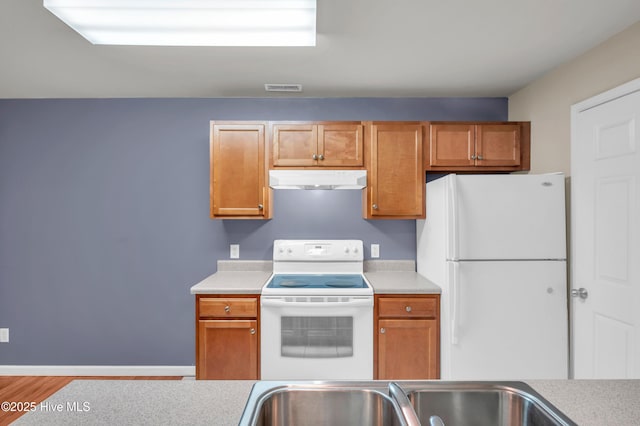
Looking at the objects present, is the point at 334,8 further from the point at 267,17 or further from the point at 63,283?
the point at 63,283

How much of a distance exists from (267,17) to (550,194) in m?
1.98

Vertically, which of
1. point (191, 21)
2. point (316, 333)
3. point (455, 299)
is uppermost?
point (191, 21)

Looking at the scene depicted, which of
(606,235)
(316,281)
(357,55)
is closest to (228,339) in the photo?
(316,281)

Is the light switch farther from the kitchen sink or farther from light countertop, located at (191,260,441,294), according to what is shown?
the kitchen sink

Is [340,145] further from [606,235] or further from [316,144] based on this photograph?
[606,235]

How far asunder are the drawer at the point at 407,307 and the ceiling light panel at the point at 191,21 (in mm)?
1725

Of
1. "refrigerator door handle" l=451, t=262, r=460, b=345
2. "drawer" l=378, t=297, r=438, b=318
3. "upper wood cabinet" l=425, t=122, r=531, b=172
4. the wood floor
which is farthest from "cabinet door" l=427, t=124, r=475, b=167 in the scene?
the wood floor

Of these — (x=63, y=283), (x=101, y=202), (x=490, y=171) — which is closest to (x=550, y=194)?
(x=490, y=171)

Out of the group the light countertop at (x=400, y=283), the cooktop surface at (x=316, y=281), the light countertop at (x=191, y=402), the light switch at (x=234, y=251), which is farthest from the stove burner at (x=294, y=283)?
the light countertop at (x=191, y=402)

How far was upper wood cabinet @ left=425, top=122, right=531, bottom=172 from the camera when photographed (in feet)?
9.09

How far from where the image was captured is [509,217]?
2285 mm

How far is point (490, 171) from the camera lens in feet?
9.65

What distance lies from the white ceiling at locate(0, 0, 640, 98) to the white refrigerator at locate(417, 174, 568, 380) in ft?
2.62

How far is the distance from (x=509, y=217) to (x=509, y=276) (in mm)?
373
